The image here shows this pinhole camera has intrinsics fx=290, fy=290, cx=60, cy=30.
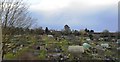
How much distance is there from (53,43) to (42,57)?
255 centimetres

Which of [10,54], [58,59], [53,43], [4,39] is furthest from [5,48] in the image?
[53,43]

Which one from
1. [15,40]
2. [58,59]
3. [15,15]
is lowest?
[58,59]

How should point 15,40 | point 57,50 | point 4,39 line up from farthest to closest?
point 57,50 → point 15,40 → point 4,39

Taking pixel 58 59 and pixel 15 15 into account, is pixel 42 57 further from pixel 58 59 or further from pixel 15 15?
pixel 15 15

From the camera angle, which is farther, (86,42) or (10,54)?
(86,42)

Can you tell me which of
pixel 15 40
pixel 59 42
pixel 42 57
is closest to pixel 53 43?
pixel 59 42

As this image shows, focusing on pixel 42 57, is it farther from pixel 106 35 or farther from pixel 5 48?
pixel 106 35

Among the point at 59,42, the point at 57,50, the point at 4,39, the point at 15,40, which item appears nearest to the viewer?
the point at 4,39

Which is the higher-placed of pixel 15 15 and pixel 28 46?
pixel 15 15

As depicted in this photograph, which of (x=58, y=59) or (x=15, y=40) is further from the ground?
(x=15, y=40)

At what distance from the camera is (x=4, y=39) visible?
1658 centimetres

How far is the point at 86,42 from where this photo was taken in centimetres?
2219

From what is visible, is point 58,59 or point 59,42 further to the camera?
point 59,42

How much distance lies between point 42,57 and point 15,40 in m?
2.11
